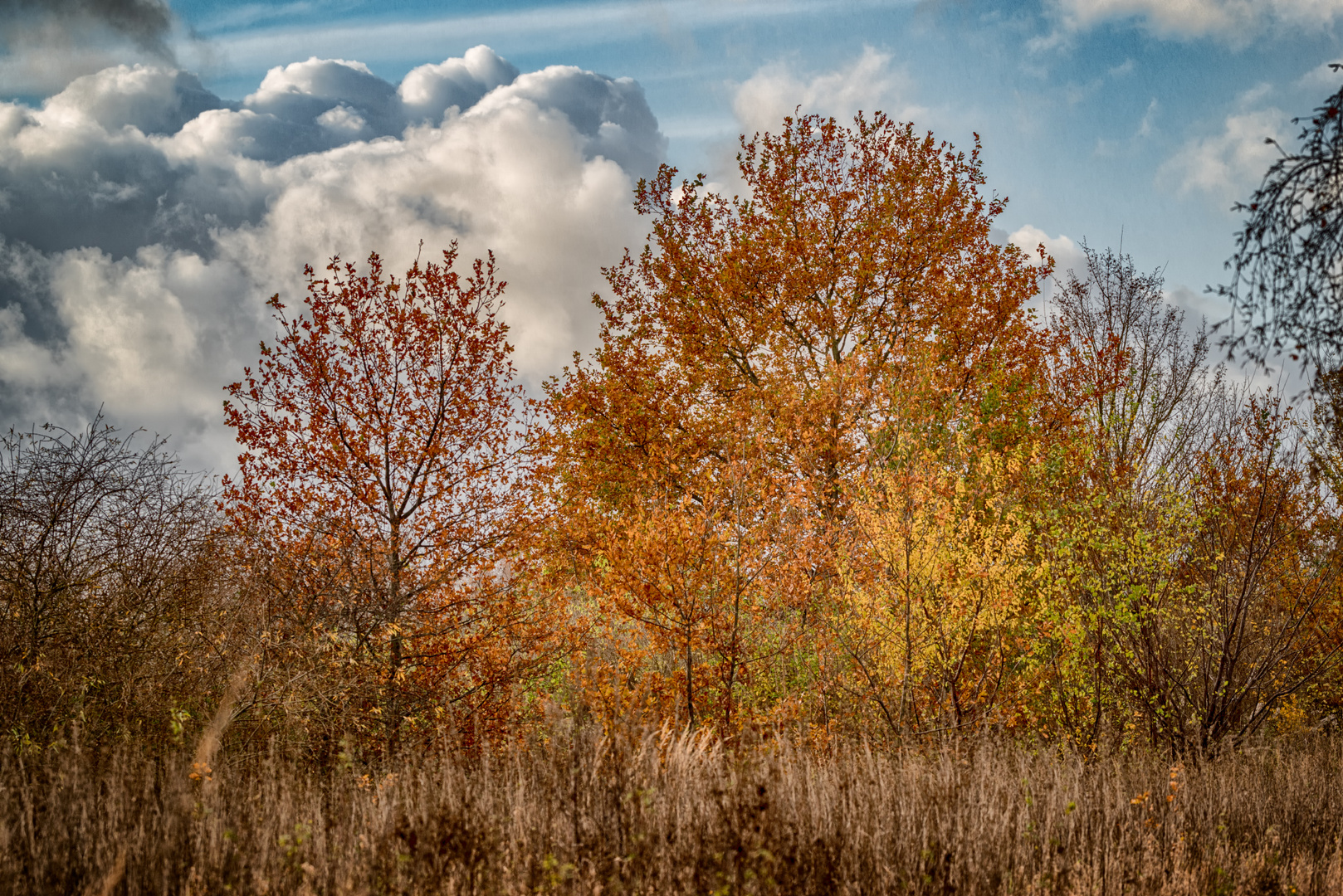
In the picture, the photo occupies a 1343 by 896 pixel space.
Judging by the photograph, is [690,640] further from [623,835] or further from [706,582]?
[623,835]

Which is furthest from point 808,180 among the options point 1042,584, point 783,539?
point 1042,584

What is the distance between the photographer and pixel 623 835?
473cm

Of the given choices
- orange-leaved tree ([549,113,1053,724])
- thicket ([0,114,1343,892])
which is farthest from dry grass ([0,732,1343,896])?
orange-leaved tree ([549,113,1053,724])

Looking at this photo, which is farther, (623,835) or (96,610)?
(96,610)

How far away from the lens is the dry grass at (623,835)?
4.13m

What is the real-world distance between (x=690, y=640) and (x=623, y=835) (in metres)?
5.74

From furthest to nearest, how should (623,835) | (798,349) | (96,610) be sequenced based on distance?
(798,349), (96,610), (623,835)

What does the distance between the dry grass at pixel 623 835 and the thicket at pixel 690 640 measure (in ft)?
0.15

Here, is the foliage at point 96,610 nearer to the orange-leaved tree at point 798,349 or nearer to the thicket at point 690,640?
the thicket at point 690,640

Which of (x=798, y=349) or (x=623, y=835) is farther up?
(x=798, y=349)

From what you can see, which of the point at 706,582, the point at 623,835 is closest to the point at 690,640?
the point at 706,582

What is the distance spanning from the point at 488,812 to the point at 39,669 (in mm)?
5695

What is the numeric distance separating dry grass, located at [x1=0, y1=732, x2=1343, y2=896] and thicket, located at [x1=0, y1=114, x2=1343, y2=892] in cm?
5

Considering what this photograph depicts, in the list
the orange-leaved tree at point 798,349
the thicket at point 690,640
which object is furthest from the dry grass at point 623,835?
the orange-leaved tree at point 798,349
